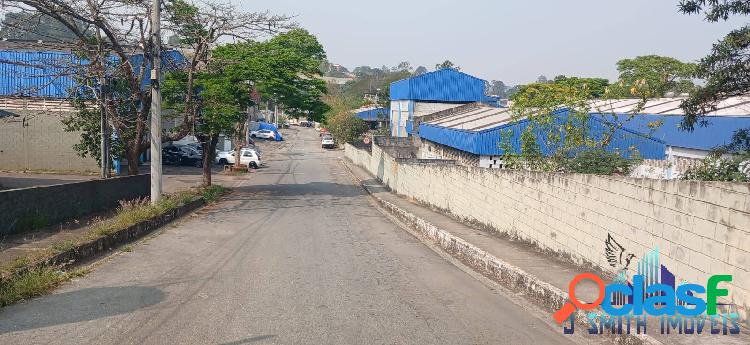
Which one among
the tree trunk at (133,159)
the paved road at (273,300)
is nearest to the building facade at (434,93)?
the tree trunk at (133,159)

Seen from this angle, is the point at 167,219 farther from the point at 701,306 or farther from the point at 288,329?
the point at 701,306

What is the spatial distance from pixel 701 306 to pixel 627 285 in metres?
1.33

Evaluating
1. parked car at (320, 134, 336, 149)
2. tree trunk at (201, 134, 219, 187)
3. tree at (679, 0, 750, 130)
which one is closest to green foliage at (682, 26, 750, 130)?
tree at (679, 0, 750, 130)

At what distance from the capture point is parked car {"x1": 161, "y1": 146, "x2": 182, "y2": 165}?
3984cm

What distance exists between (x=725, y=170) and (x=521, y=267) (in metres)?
3.26

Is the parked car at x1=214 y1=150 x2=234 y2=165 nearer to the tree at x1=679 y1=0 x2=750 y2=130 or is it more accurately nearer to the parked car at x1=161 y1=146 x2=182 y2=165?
the parked car at x1=161 y1=146 x2=182 y2=165

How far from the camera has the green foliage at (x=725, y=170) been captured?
895cm

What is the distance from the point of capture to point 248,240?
13.6 metres

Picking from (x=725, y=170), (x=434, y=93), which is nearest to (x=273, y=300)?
(x=725, y=170)

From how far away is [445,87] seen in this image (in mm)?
51750

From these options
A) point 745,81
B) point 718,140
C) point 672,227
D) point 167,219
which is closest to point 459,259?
point 672,227

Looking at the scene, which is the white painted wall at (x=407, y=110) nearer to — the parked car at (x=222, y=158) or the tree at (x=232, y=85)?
the parked car at (x=222, y=158)

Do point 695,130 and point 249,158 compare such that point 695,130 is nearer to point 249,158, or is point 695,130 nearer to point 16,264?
point 16,264

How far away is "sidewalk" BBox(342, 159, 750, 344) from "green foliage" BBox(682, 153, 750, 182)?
2.29m
